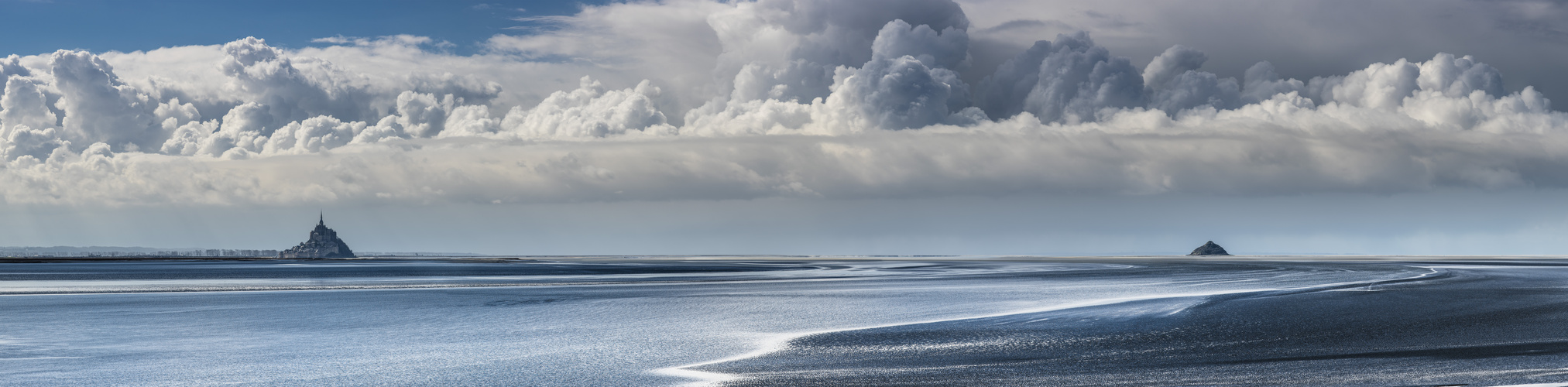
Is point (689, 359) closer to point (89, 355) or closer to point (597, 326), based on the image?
point (597, 326)

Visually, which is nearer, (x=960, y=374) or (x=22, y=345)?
(x=960, y=374)

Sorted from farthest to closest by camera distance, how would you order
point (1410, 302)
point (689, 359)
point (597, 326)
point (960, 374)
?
point (1410, 302) < point (597, 326) < point (689, 359) < point (960, 374)

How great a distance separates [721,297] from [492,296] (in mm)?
11737

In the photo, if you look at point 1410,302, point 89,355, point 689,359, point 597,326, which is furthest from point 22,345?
point 1410,302

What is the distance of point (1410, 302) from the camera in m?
41.2

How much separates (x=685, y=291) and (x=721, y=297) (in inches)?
298

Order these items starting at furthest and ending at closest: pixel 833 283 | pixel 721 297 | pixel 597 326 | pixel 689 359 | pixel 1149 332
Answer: pixel 833 283
pixel 721 297
pixel 597 326
pixel 1149 332
pixel 689 359

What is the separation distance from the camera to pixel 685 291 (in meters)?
56.8

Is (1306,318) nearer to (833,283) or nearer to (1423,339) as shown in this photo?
(1423,339)

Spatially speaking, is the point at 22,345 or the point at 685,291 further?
the point at 685,291

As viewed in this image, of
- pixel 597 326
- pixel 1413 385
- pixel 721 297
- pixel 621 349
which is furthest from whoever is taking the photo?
pixel 721 297

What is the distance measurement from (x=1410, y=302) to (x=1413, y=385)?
28002mm

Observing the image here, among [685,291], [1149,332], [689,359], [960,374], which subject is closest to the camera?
[960,374]

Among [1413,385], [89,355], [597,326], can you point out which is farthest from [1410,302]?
[89,355]
